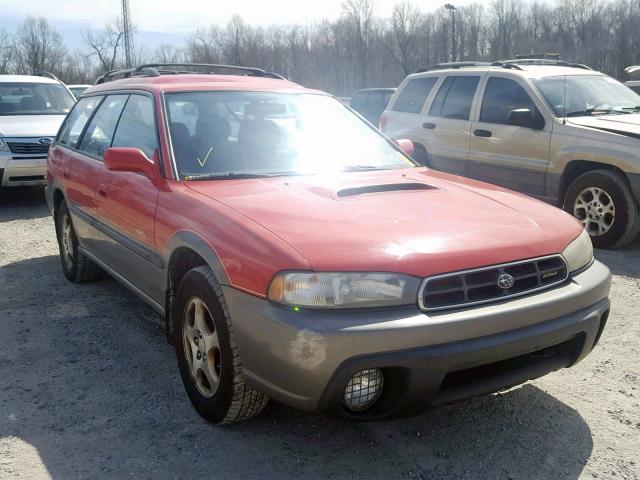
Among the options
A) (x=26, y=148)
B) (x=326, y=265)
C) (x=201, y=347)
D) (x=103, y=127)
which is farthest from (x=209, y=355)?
(x=26, y=148)

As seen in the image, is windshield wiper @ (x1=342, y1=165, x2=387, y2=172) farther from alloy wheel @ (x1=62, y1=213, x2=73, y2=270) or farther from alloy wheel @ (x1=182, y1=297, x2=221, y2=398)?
alloy wheel @ (x1=62, y1=213, x2=73, y2=270)

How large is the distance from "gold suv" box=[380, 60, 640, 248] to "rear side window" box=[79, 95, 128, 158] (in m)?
4.18

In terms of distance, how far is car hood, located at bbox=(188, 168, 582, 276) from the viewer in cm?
246

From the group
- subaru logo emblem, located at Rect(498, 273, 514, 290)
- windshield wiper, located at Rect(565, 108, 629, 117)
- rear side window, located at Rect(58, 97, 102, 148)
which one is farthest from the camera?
windshield wiper, located at Rect(565, 108, 629, 117)

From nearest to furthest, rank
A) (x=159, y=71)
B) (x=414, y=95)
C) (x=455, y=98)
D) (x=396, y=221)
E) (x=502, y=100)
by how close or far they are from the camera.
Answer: (x=396, y=221), (x=159, y=71), (x=502, y=100), (x=455, y=98), (x=414, y=95)

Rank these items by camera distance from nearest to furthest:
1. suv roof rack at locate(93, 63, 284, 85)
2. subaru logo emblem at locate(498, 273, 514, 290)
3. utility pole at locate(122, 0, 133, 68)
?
subaru logo emblem at locate(498, 273, 514, 290) → suv roof rack at locate(93, 63, 284, 85) → utility pole at locate(122, 0, 133, 68)

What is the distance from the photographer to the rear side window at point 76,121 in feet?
16.5

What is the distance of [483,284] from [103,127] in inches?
126

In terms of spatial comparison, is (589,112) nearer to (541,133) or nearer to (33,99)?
(541,133)

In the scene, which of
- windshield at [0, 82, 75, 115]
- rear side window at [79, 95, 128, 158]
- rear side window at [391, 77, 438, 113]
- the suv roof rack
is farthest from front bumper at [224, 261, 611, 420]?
windshield at [0, 82, 75, 115]

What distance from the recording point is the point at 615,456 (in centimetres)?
272

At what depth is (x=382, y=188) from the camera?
323 cm

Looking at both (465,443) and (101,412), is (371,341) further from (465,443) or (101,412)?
(101,412)

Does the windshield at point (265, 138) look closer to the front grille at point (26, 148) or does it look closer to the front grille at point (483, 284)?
the front grille at point (483, 284)
